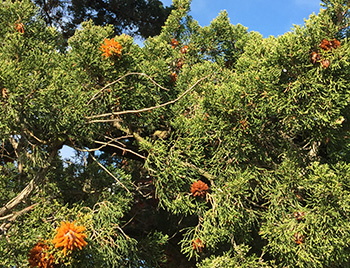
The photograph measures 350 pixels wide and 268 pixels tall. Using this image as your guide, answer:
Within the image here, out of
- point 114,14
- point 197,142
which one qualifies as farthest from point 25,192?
point 114,14

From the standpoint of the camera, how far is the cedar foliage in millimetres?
1076

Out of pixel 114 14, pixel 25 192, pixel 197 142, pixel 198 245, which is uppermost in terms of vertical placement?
pixel 114 14

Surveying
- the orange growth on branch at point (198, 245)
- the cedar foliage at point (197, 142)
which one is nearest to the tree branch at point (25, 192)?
the cedar foliage at point (197, 142)

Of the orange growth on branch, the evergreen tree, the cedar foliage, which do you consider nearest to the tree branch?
the cedar foliage

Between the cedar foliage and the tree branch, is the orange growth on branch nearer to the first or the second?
the cedar foliage

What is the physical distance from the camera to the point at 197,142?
4.29 feet

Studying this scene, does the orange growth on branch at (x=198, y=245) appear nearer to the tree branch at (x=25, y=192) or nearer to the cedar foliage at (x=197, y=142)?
the cedar foliage at (x=197, y=142)

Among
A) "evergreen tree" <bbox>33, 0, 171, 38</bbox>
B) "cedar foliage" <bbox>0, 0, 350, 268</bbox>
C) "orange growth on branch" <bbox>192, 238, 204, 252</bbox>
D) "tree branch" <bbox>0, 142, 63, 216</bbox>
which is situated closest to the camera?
"tree branch" <bbox>0, 142, 63, 216</bbox>

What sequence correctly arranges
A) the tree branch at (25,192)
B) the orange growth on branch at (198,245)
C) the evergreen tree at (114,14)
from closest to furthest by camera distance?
1. the tree branch at (25,192)
2. the orange growth on branch at (198,245)
3. the evergreen tree at (114,14)

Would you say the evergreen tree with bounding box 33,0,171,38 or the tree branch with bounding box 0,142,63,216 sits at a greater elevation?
the evergreen tree with bounding box 33,0,171,38

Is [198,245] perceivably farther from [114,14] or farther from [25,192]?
[114,14]

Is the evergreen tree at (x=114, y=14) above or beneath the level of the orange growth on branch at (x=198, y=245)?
above

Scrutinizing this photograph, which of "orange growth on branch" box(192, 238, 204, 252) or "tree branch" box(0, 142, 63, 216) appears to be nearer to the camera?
"tree branch" box(0, 142, 63, 216)

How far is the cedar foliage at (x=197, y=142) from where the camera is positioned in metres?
1.08
